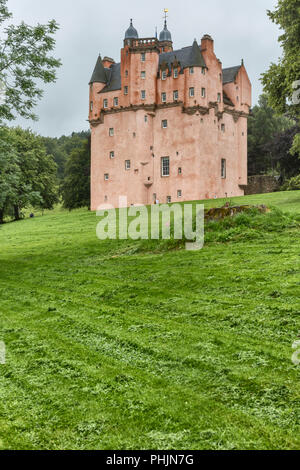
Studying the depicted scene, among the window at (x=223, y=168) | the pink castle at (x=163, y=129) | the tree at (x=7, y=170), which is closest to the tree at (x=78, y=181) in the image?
the pink castle at (x=163, y=129)

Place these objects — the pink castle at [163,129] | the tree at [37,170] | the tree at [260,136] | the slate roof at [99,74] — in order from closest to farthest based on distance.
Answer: the pink castle at [163,129] < the slate roof at [99,74] < the tree at [37,170] < the tree at [260,136]

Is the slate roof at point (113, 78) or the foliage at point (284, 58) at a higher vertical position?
the slate roof at point (113, 78)

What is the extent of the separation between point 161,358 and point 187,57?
55.6 m

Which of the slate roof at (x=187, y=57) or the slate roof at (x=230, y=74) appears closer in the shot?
the slate roof at (x=187, y=57)

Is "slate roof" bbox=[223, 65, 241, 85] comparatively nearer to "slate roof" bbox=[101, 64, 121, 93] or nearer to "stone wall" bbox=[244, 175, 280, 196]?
"stone wall" bbox=[244, 175, 280, 196]

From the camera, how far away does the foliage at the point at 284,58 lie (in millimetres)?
26844

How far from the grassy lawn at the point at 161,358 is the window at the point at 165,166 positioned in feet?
144

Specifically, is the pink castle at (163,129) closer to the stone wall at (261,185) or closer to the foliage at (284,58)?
the stone wall at (261,185)

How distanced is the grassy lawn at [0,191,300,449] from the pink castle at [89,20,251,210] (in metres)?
43.2

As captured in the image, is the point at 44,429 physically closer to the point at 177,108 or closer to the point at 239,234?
the point at 239,234

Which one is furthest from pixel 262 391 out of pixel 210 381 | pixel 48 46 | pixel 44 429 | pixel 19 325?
pixel 48 46

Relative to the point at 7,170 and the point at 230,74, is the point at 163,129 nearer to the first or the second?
the point at 230,74
